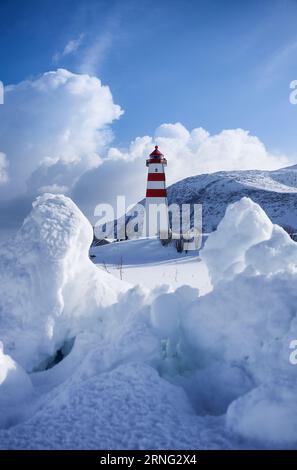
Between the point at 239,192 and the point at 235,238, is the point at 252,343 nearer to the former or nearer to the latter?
the point at 235,238

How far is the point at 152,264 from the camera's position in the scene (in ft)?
37.3

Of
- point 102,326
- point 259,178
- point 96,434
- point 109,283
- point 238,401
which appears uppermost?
point 259,178

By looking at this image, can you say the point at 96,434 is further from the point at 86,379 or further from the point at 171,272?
the point at 171,272

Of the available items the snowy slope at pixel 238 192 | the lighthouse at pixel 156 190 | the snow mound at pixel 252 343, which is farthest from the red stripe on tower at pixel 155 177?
the snow mound at pixel 252 343

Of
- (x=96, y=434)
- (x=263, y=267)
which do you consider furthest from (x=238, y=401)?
(x=263, y=267)

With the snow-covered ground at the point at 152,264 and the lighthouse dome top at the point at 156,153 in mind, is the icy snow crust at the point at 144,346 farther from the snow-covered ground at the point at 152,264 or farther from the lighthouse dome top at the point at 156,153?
the lighthouse dome top at the point at 156,153

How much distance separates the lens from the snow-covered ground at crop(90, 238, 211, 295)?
7.98m

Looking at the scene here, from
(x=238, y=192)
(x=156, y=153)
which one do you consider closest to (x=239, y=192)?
(x=238, y=192)

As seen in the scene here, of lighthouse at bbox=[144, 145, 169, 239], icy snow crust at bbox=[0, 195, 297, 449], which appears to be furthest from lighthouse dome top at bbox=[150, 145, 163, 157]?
icy snow crust at bbox=[0, 195, 297, 449]

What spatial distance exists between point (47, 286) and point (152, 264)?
7.77 m

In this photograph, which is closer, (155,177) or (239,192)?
(155,177)

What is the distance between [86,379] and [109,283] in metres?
1.69

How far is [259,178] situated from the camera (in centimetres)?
5062

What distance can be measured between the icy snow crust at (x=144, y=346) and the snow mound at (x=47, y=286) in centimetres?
1
